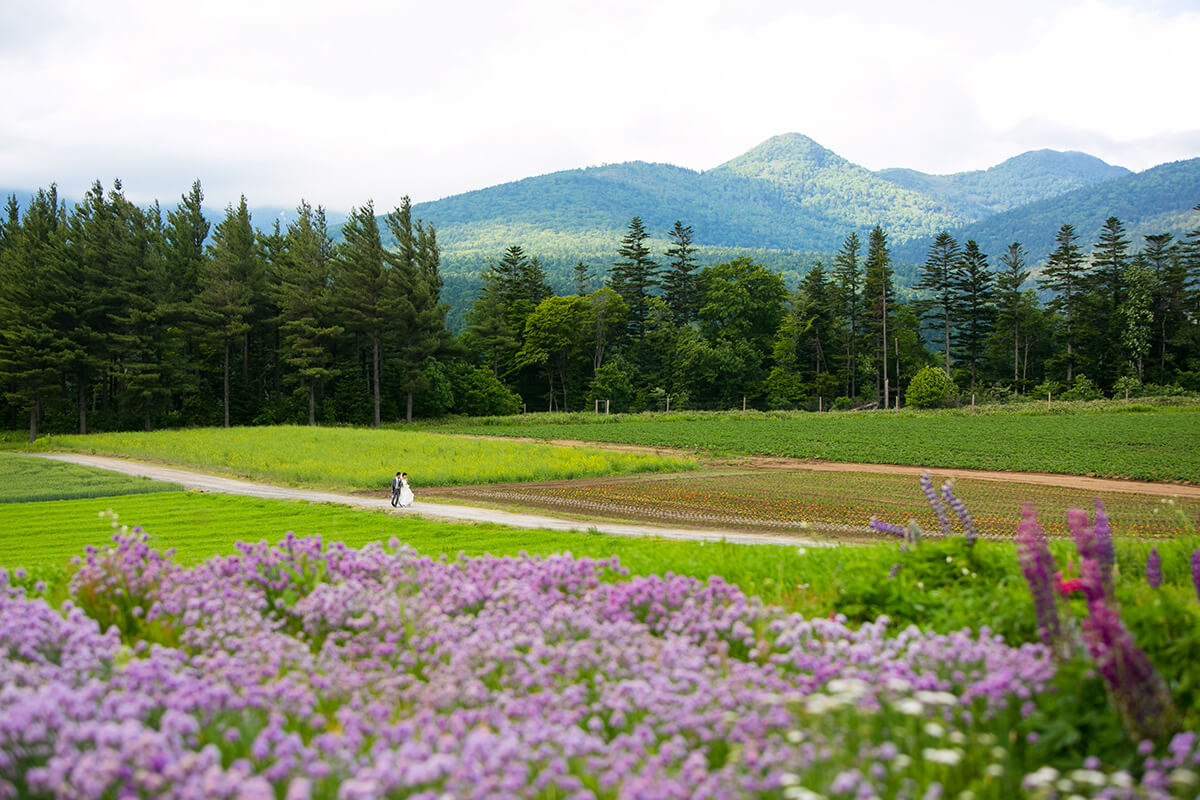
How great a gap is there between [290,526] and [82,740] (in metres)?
14.6

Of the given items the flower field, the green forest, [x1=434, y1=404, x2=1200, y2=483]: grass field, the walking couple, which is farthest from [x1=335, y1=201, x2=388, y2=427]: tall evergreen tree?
the walking couple

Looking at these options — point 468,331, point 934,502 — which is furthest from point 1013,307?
point 934,502

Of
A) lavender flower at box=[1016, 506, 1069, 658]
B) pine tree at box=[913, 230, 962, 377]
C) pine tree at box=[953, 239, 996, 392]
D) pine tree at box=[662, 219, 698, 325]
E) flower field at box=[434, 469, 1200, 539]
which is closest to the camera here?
lavender flower at box=[1016, 506, 1069, 658]

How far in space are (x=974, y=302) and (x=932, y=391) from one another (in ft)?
68.9

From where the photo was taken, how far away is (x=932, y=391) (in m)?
67.6

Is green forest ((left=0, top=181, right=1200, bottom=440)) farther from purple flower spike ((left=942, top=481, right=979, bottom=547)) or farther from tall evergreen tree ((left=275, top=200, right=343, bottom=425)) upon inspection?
purple flower spike ((left=942, top=481, right=979, bottom=547))

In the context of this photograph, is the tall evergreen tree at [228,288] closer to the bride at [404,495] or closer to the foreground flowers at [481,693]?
the bride at [404,495]

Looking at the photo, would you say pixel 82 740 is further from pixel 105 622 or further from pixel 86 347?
pixel 86 347

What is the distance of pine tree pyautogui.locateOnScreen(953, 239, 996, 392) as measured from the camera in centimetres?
8269

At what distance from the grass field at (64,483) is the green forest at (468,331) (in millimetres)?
24761

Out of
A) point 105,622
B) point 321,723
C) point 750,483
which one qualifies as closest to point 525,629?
point 321,723

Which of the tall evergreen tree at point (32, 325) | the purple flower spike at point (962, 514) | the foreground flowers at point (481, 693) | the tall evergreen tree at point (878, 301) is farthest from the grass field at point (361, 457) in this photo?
the tall evergreen tree at point (878, 301)

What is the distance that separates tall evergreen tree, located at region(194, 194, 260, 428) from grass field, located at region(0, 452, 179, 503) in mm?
25561

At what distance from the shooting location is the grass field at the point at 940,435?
31656mm
